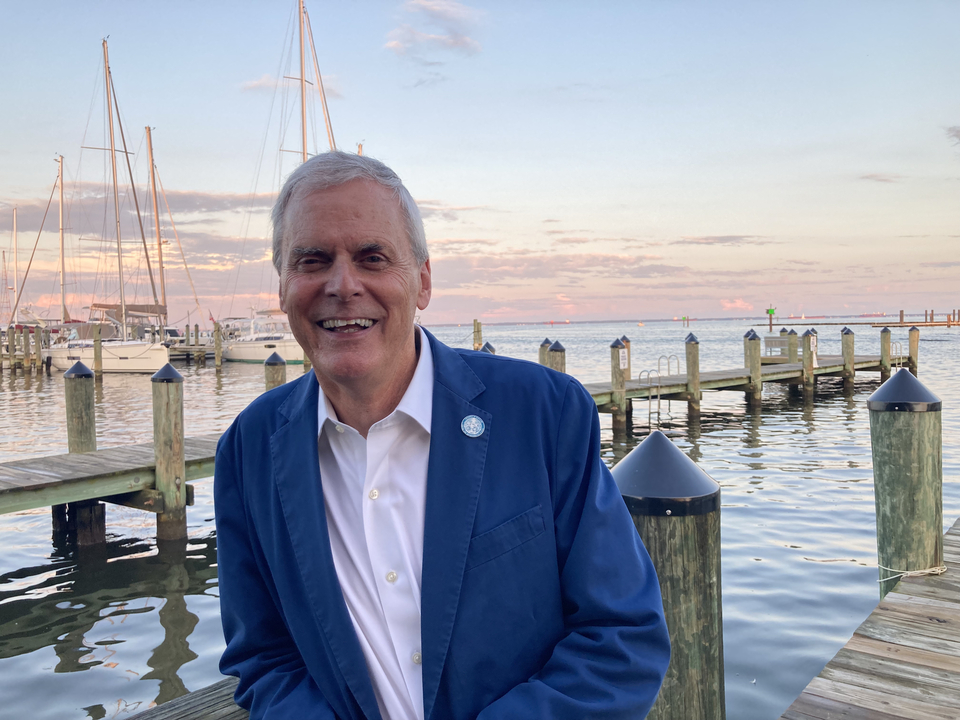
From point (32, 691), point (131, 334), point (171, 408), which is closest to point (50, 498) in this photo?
point (171, 408)

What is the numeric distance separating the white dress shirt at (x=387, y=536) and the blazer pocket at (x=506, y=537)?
0.49 ft

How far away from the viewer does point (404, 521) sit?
1.66 meters

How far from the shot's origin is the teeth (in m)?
1.73

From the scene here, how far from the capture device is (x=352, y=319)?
5.68ft

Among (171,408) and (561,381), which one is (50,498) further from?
(561,381)

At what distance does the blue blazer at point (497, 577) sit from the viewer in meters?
1.51

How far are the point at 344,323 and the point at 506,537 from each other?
63 cm

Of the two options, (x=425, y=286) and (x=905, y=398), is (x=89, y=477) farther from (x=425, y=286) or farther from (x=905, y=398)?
(x=905, y=398)

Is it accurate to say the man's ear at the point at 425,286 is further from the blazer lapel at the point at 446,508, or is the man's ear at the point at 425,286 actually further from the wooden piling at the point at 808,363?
the wooden piling at the point at 808,363

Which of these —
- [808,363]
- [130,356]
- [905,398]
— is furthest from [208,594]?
[130,356]

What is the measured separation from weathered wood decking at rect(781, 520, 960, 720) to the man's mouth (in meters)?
2.19

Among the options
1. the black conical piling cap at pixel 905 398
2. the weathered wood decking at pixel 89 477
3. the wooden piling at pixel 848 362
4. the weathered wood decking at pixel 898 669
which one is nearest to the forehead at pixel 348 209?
the weathered wood decking at pixel 898 669

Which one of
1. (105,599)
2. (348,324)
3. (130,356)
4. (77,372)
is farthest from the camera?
(130,356)

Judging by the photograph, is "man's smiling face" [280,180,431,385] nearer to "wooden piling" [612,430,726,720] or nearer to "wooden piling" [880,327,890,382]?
"wooden piling" [612,430,726,720]
